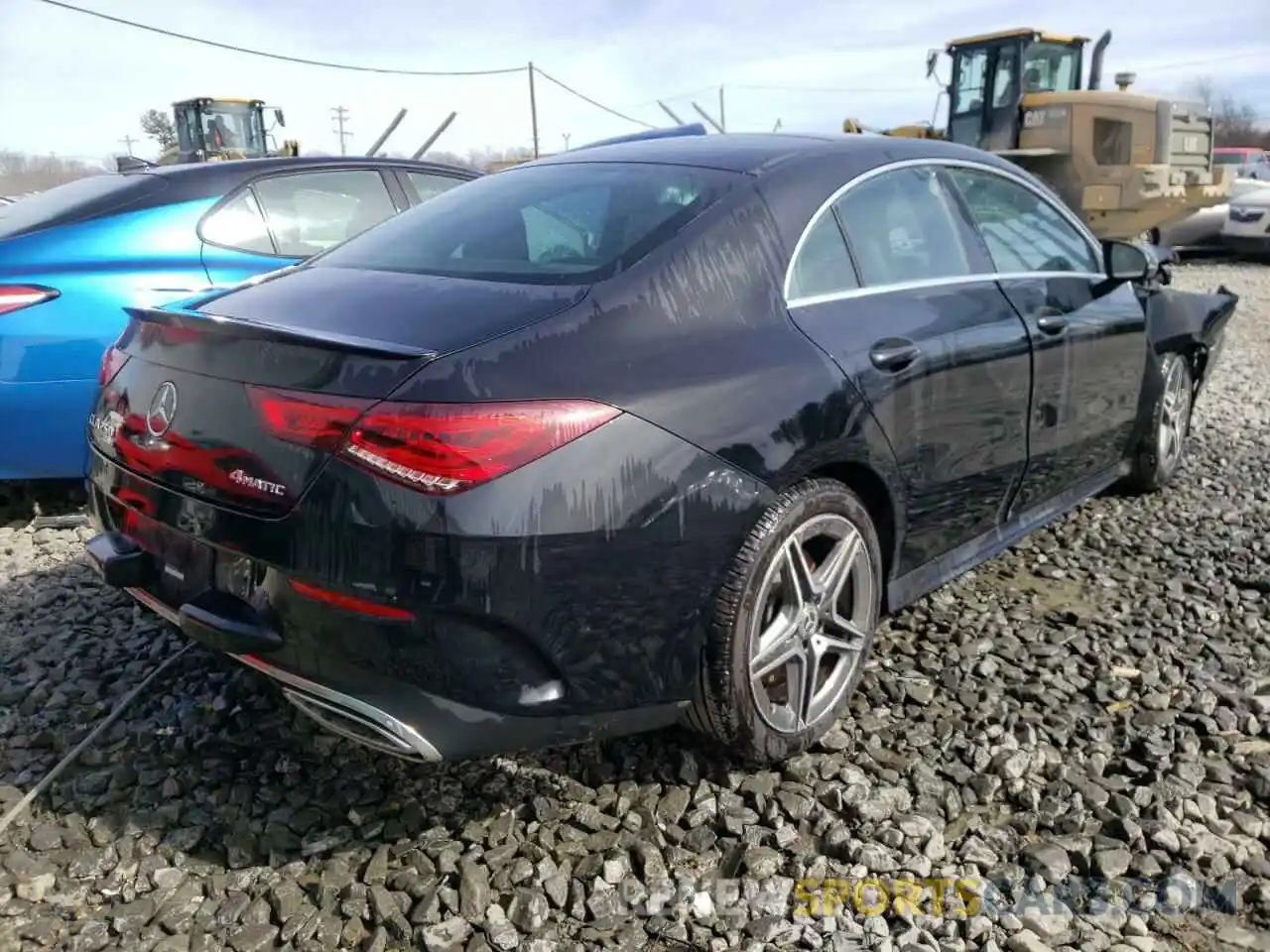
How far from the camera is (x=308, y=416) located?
6.46 ft

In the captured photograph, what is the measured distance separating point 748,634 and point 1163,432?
10.2 ft

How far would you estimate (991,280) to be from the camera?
3186 millimetres

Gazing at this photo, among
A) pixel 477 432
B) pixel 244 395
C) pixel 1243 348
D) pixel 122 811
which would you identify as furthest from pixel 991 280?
pixel 1243 348

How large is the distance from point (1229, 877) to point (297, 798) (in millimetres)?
2102

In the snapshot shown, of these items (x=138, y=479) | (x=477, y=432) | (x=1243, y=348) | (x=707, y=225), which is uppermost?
(x=707, y=225)

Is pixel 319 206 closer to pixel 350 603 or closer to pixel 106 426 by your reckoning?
pixel 106 426

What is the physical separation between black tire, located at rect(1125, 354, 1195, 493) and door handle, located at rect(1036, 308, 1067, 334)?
117 centimetres

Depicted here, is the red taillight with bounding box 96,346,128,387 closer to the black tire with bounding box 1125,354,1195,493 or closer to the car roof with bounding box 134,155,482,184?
the car roof with bounding box 134,155,482,184

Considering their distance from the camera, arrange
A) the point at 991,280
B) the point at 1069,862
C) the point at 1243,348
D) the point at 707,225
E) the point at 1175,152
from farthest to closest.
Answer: the point at 1175,152
the point at 1243,348
the point at 991,280
the point at 707,225
the point at 1069,862

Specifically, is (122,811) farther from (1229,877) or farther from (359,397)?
(1229,877)

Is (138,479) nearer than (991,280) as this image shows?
Yes

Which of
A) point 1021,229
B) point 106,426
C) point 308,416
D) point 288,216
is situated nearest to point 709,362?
point 308,416

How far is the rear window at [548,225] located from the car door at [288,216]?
142 cm

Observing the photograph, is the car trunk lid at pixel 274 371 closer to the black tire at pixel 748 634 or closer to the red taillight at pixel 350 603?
the red taillight at pixel 350 603
